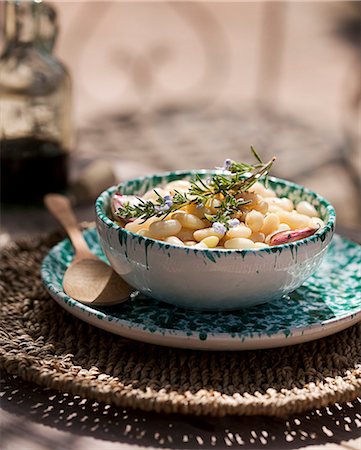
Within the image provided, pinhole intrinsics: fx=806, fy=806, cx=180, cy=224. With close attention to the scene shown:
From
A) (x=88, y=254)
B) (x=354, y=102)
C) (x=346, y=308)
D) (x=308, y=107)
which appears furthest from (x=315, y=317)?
(x=308, y=107)

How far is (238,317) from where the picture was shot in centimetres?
82

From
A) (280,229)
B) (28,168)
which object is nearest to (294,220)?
(280,229)

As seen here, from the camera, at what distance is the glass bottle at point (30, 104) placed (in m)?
1.26

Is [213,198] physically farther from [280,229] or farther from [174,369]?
[174,369]

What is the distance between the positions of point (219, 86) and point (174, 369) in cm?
332

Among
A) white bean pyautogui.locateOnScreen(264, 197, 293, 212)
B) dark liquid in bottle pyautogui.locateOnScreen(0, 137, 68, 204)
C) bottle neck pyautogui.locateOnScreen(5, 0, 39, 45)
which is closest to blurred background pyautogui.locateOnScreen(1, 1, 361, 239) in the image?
dark liquid in bottle pyautogui.locateOnScreen(0, 137, 68, 204)

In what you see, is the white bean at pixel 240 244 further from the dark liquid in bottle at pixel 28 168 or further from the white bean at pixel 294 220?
the dark liquid in bottle at pixel 28 168

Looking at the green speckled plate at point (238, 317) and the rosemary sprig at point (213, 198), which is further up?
the rosemary sprig at point (213, 198)

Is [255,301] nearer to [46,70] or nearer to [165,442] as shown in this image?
[165,442]

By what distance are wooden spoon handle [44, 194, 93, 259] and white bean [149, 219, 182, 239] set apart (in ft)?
0.59

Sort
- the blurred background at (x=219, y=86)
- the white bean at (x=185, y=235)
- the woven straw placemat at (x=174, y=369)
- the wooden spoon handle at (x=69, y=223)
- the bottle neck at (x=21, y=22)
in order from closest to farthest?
the woven straw placemat at (x=174, y=369) < the white bean at (x=185, y=235) < the wooden spoon handle at (x=69, y=223) < the bottle neck at (x=21, y=22) < the blurred background at (x=219, y=86)

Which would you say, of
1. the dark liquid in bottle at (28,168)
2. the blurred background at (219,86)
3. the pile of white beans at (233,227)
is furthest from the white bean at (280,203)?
the blurred background at (219,86)

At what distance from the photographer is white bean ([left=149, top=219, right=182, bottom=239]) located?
790 millimetres

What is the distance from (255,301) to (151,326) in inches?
4.4
